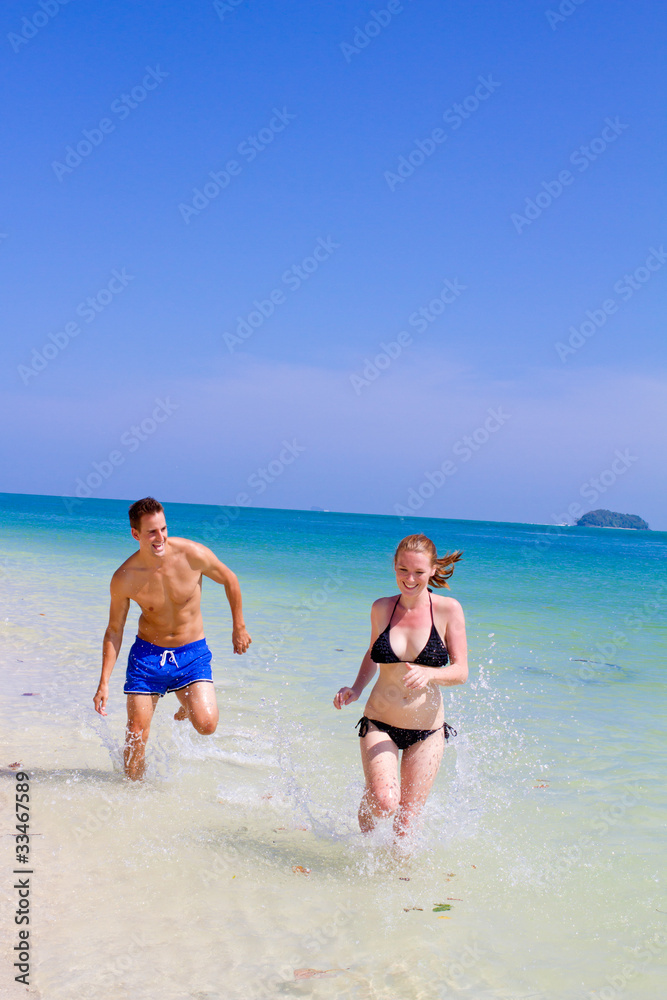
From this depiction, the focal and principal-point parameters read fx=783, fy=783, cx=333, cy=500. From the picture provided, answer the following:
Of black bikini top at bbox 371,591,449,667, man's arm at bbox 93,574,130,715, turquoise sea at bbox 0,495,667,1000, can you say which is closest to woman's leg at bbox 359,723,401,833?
turquoise sea at bbox 0,495,667,1000

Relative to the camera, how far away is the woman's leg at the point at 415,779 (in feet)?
14.6

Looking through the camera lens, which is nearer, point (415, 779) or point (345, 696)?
point (345, 696)

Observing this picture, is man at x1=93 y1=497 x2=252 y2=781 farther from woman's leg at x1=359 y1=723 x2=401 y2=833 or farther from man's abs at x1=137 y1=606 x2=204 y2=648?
woman's leg at x1=359 y1=723 x2=401 y2=833

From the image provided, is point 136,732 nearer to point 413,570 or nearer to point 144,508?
point 144,508

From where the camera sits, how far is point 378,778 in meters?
4.36

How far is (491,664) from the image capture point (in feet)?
34.9

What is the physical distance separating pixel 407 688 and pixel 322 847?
1.14 m

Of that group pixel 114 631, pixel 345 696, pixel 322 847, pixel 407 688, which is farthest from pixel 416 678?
pixel 114 631

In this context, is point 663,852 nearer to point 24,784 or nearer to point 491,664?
point 24,784

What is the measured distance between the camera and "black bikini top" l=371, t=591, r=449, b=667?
444 cm

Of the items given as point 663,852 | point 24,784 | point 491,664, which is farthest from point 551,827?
point 491,664

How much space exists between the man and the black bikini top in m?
1.45

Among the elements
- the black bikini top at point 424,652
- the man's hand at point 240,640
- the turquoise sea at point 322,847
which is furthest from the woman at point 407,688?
the man's hand at point 240,640

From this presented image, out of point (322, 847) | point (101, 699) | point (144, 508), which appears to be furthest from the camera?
point (144, 508)
